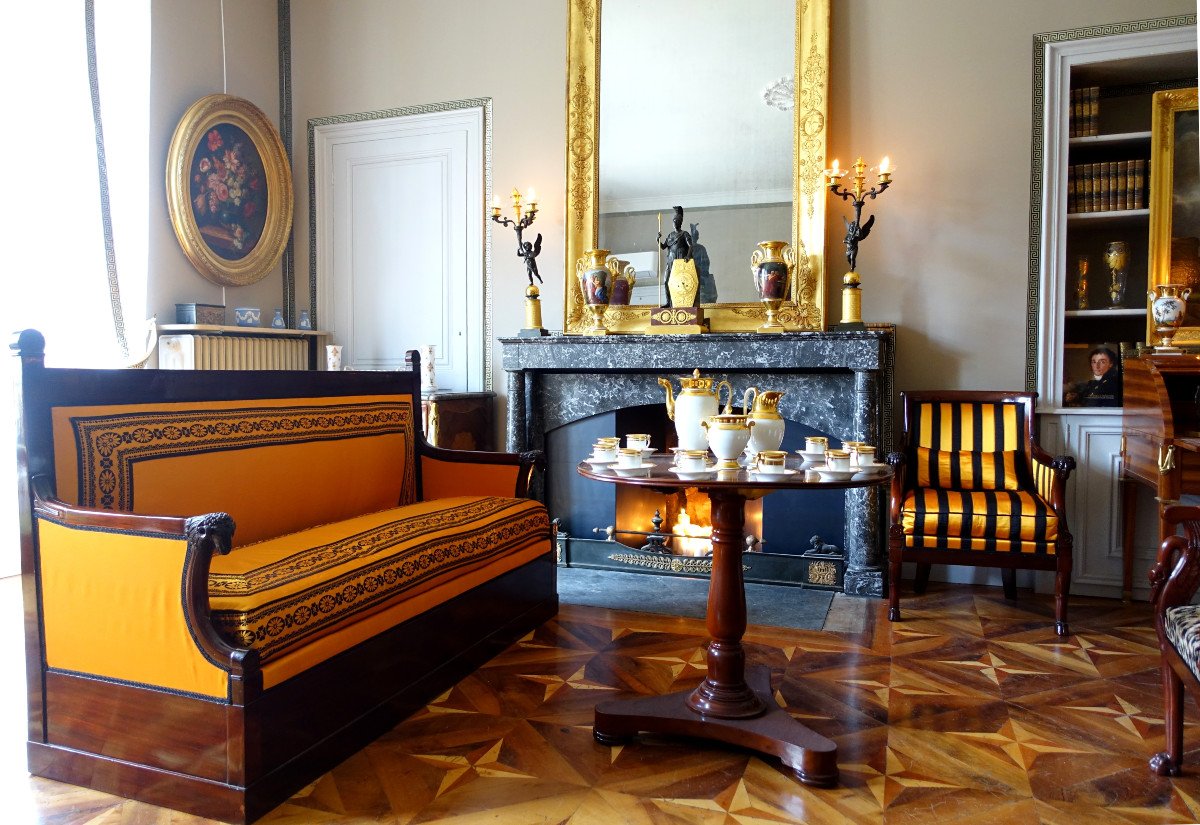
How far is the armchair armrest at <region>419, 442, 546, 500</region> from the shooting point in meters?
3.36

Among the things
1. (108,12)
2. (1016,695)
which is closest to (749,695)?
(1016,695)

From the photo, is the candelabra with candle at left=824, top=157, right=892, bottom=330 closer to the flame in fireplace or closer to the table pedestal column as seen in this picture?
the flame in fireplace

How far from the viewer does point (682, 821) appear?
6.15 feet

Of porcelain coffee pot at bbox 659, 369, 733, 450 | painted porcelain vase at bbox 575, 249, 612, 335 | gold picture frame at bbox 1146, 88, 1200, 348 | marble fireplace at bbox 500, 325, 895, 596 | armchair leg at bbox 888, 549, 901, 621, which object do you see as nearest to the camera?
porcelain coffee pot at bbox 659, 369, 733, 450

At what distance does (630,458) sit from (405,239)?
3158 millimetres

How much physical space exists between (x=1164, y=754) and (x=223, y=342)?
4313 mm

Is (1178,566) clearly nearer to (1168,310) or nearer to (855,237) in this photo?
(1168,310)

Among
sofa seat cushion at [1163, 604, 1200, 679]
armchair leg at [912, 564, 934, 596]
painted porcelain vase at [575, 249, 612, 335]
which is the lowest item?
armchair leg at [912, 564, 934, 596]

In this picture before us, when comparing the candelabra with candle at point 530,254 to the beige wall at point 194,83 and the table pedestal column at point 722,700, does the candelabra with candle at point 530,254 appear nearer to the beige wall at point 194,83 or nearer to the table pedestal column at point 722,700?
the beige wall at point 194,83

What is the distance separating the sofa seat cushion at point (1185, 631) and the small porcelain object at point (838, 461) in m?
0.78

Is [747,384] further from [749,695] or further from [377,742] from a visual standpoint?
[377,742]

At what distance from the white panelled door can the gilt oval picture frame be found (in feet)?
0.84

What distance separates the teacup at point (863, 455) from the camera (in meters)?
2.19

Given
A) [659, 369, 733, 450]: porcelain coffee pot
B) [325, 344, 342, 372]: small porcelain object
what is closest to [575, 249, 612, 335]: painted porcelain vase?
[325, 344, 342, 372]: small porcelain object
